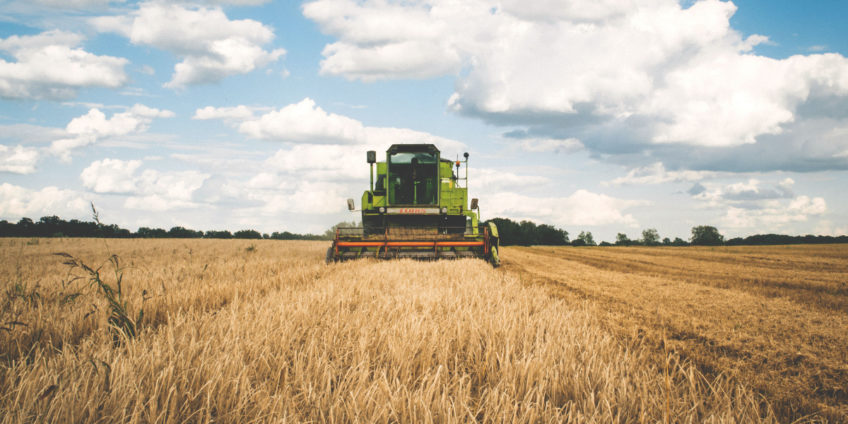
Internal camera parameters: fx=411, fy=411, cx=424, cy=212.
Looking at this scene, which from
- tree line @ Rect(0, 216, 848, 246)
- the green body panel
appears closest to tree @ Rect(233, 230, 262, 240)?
tree line @ Rect(0, 216, 848, 246)

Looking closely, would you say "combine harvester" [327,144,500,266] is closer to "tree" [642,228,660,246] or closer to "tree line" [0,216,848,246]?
"tree line" [0,216,848,246]

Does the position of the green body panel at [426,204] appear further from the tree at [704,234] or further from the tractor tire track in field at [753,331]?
the tree at [704,234]

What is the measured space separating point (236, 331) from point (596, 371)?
2.36 m

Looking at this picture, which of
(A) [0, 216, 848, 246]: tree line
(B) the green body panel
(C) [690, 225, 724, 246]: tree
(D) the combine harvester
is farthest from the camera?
(C) [690, 225, 724, 246]: tree

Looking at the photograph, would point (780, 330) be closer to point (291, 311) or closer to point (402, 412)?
point (402, 412)

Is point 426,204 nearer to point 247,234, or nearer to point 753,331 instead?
point 753,331

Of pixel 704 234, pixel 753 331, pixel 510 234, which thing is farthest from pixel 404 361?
pixel 704 234

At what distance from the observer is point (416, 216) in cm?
1273

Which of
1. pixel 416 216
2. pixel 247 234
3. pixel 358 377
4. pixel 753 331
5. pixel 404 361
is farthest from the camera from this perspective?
pixel 247 234

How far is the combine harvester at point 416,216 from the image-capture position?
1097cm

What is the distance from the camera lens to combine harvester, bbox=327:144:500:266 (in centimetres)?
1097

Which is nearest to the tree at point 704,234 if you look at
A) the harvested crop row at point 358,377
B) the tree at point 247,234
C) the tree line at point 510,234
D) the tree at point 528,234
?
the tree line at point 510,234

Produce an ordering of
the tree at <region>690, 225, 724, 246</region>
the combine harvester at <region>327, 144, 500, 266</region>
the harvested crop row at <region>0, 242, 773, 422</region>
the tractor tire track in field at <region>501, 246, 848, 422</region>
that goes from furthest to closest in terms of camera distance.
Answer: the tree at <region>690, 225, 724, 246</region>
the combine harvester at <region>327, 144, 500, 266</region>
the tractor tire track in field at <region>501, 246, 848, 422</region>
the harvested crop row at <region>0, 242, 773, 422</region>

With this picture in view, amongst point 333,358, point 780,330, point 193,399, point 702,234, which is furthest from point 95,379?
point 702,234
